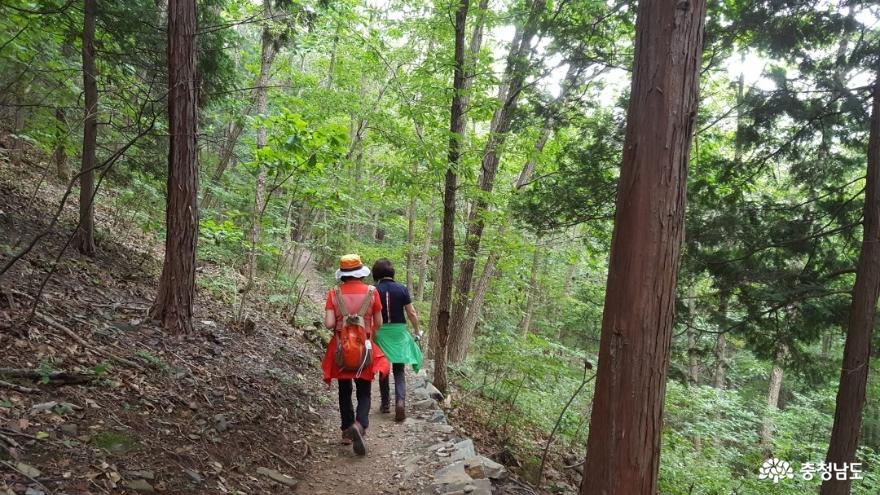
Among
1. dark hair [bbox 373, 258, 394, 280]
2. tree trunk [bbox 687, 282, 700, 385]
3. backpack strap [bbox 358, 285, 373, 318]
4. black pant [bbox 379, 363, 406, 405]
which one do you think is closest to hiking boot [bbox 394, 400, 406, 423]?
black pant [bbox 379, 363, 406, 405]

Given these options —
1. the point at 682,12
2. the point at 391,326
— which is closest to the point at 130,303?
the point at 391,326

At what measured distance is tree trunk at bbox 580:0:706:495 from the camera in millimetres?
2871

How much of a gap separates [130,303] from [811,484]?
13.4 m

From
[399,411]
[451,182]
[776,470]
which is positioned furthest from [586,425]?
[451,182]

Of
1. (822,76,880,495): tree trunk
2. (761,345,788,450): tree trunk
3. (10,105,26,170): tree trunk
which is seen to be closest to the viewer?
(822,76,880,495): tree trunk

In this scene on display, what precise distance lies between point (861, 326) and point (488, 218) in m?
5.70

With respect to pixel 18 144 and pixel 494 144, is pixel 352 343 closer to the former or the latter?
pixel 494 144

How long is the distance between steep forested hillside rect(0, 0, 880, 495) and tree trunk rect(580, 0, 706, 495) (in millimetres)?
13

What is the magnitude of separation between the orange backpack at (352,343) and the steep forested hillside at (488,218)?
1.02 metres

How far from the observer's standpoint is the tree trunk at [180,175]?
18.8 ft

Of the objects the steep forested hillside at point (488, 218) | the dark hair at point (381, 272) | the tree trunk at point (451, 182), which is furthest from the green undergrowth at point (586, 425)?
the dark hair at point (381, 272)

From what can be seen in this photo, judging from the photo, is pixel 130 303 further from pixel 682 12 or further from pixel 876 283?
pixel 876 283

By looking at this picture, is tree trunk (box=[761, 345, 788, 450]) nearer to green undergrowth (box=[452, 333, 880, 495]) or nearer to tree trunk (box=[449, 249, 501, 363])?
green undergrowth (box=[452, 333, 880, 495])

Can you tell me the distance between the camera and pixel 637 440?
286cm
